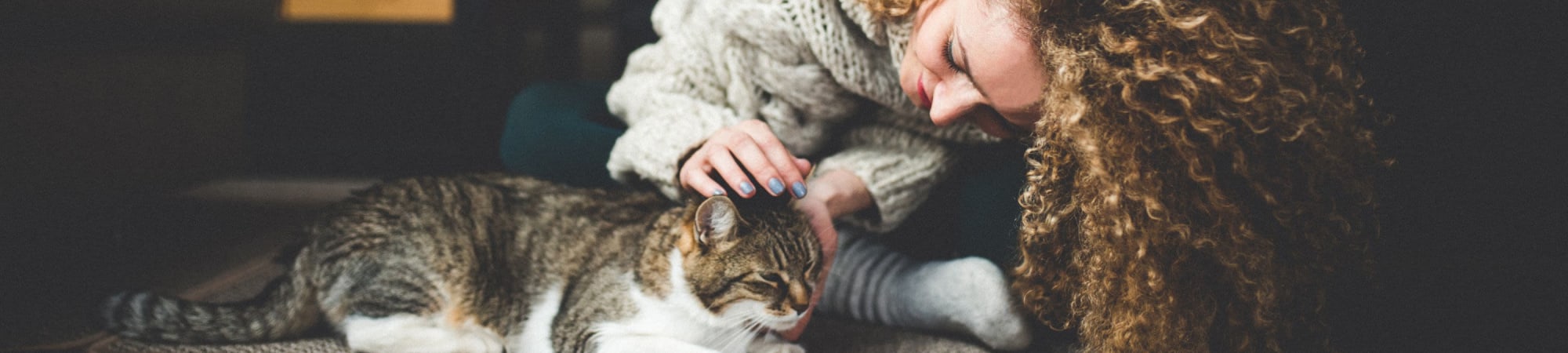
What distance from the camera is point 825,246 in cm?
108

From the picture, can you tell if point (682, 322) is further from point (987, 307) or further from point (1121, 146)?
point (1121, 146)

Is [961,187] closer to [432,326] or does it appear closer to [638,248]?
[638,248]

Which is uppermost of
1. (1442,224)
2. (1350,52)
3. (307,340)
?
(1350,52)

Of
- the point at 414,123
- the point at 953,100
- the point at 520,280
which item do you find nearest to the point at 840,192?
the point at 953,100

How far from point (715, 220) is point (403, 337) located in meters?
0.39

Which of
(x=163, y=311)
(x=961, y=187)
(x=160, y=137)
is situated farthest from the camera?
(x=160, y=137)

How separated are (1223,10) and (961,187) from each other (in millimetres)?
531

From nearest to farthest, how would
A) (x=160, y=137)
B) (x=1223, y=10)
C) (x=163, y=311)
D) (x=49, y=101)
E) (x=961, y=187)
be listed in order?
(x=1223, y=10) → (x=163, y=311) → (x=961, y=187) → (x=49, y=101) → (x=160, y=137)

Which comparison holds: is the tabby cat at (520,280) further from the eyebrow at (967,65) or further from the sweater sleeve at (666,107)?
the eyebrow at (967,65)

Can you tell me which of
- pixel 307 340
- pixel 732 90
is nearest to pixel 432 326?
pixel 307 340

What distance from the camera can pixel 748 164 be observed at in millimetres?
925

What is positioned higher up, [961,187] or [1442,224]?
[1442,224]

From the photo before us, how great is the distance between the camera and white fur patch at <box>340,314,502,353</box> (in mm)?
1013

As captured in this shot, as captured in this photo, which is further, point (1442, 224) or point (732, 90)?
point (732, 90)
